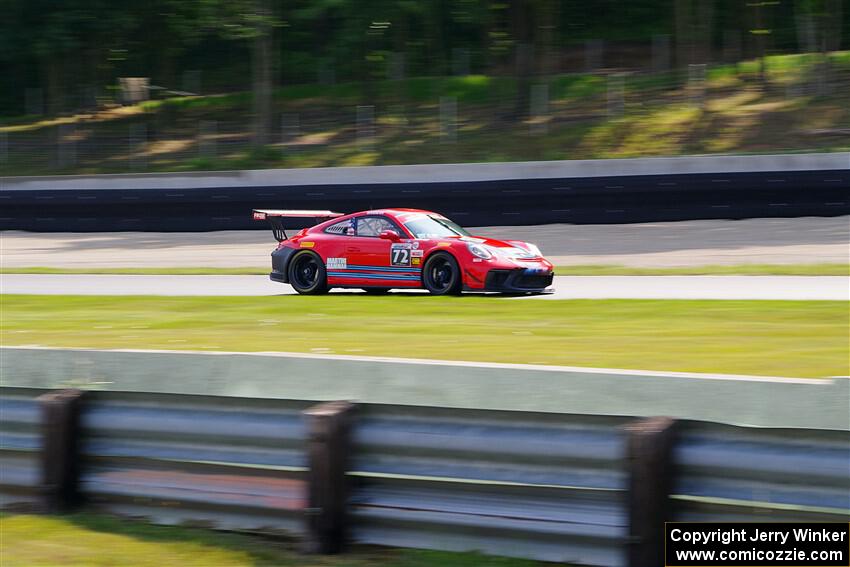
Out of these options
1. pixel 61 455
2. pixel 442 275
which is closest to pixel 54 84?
pixel 442 275

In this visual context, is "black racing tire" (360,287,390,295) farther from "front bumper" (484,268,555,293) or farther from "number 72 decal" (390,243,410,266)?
"front bumper" (484,268,555,293)

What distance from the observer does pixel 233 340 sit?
8734 mm

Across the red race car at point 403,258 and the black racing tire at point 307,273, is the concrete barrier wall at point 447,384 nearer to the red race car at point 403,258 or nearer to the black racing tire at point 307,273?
the red race car at point 403,258

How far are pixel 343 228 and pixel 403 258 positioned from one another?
47.1 inches

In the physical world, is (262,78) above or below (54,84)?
below

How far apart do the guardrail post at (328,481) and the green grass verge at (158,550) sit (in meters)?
0.08

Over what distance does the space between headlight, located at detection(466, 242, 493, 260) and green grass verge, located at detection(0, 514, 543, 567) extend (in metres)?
8.69

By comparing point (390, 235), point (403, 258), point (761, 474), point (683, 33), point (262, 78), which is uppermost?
point (683, 33)

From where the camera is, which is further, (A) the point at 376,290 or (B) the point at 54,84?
(B) the point at 54,84

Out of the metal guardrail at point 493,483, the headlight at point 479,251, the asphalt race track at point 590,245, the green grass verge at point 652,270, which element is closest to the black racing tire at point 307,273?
the headlight at point 479,251

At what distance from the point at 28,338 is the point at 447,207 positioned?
502 inches

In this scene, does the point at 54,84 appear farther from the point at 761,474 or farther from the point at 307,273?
the point at 761,474

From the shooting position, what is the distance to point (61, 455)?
490 centimetres

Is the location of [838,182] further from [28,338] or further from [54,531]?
[54,531]
